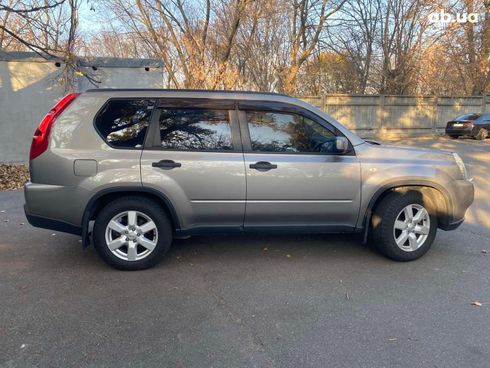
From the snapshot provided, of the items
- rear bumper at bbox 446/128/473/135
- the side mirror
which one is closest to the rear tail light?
the side mirror

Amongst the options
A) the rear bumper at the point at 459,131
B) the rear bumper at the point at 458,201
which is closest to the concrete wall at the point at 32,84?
the rear bumper at the point at 458,201

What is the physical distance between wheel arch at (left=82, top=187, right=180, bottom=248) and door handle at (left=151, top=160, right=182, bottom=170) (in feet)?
0.83

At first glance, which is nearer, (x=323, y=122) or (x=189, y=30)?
(x=323, y=122)

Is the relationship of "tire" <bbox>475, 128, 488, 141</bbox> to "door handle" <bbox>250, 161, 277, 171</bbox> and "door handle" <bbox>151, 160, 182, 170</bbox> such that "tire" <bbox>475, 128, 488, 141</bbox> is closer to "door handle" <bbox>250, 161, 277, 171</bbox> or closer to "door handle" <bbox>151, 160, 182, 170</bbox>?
"door handle" <bbox>250, 161, 277, 171</bbox>

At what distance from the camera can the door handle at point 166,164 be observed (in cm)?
371

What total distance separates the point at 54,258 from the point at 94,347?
6.48 ft

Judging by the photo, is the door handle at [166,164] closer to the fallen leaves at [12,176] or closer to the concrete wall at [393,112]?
the fallen leaves at [12,176]

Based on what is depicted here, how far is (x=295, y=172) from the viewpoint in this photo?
385 cm

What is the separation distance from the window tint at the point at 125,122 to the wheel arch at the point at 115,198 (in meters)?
→ 0.45

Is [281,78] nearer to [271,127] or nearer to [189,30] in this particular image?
[189,30]

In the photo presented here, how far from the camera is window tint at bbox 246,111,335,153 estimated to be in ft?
12.8

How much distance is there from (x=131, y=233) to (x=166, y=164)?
795 millimetres

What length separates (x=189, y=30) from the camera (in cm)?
1547

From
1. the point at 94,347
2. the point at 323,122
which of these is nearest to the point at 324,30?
the point at 323,122
